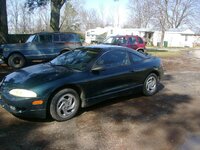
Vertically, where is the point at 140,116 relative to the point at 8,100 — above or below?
below

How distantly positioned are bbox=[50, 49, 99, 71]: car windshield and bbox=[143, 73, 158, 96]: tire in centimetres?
186

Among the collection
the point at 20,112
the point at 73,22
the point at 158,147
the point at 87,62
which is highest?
the point at 73,22

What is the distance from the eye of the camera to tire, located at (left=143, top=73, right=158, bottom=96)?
6.95 metres

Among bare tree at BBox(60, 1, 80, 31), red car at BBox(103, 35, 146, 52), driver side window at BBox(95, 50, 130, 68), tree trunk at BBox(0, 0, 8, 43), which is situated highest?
bare tree at BBox(60, 1, 80, 31)

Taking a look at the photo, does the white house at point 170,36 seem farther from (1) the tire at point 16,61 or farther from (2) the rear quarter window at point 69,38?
(1) the tire at point 16,61

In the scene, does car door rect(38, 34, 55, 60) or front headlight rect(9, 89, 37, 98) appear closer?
front headlight rect(9, 89, 37, 98)

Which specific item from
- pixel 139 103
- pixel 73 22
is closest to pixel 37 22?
pixel 73 22

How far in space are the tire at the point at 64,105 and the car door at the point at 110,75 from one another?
36 centimetres

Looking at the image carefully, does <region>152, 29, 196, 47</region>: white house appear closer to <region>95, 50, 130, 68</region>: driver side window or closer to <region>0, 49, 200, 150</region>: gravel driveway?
<region>95, 50, 130, 68</region>: driver side window

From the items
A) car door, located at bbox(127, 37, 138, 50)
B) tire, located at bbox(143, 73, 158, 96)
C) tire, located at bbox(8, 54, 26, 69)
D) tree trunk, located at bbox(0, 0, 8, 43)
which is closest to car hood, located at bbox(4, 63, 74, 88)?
tire, located at bbox(143, 73, 158, 96)

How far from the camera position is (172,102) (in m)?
6.59

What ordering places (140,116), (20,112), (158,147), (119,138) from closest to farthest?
1. (158,147)
2. (119,138)
3. (20,112)
4. (140,116)

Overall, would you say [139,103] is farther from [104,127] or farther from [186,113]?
[104,127]

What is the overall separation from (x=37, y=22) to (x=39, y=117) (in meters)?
53.6
